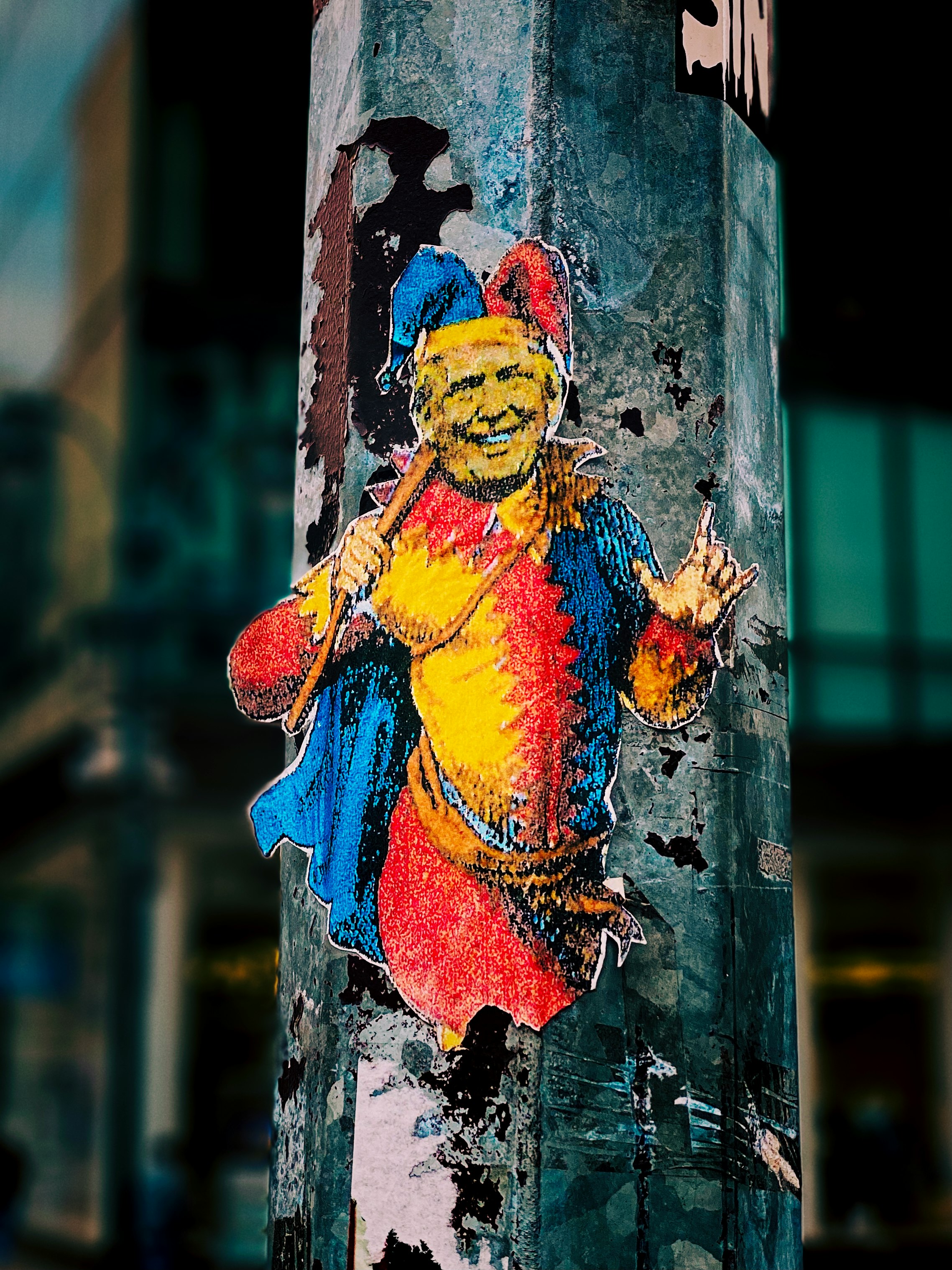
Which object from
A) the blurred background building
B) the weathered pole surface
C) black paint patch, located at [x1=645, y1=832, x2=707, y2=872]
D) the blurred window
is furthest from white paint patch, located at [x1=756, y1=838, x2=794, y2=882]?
the blurred window

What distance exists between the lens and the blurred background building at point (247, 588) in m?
15.0

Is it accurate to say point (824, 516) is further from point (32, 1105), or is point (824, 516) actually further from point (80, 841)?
point (32, 1105)

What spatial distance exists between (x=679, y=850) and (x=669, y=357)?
0.69 metres

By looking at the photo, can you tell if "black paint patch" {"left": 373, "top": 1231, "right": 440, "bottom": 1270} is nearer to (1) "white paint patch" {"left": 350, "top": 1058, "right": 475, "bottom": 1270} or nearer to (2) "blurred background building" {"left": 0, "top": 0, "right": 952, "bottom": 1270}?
(1) "white paint patch" {"left": 350, "top": 1058, "right": 475, "bottom": 1270}

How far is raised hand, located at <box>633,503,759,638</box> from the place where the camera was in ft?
6.71

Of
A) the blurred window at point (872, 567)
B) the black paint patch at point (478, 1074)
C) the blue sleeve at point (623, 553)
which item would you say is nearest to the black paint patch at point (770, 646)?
the blue sleeve at point (623, 553)

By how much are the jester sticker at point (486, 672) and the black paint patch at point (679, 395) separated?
138 mm

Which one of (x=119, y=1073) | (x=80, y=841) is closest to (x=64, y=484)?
(x=80, y=841)

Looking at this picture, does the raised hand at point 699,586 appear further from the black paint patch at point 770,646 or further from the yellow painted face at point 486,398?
the yellow painted face at point 486,398

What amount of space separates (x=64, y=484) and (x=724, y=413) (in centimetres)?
1607

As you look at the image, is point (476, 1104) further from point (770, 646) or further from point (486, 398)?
point (486, 398)

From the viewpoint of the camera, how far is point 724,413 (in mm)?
2092

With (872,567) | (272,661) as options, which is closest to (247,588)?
(872,567)

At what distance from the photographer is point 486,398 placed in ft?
6.92
